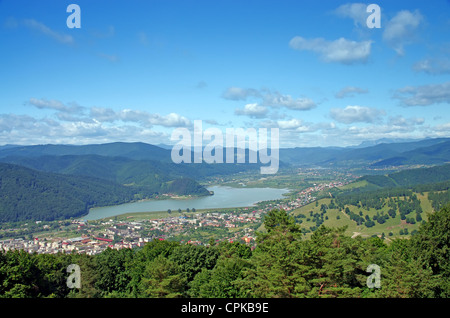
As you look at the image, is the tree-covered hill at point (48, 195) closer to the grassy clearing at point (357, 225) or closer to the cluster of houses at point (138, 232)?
the cluster of houses at point (138, 232)

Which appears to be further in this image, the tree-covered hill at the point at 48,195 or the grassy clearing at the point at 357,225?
the tree-covered hill at the point at 48,195

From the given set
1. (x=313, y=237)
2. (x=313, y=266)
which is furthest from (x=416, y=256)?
(x=313, y=266)

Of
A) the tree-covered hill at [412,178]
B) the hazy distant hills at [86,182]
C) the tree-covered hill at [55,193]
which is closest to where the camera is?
the tree-covered hill at [55,193]

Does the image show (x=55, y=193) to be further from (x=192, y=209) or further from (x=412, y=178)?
(x=412, y=178)

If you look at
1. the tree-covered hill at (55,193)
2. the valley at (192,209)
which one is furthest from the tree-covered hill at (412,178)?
the tree-covered hill at (55,193)

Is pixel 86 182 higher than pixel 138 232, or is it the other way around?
pixel 86 182

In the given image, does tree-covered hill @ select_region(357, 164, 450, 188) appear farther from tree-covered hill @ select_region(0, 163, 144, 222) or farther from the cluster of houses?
tree-covered hill @ select_region(0, 163, 144, 222)

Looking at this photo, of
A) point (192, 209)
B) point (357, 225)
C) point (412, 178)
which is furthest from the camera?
point (412, 178)

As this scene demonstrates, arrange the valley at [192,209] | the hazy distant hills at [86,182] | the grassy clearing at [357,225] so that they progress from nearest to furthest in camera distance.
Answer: the grassy clearing at [357,225] < the valley at [192,209] < the hazy distant hills at [86,182]

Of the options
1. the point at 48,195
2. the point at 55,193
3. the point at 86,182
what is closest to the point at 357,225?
the point at 48,195

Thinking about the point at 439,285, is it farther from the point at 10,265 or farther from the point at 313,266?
the point at 10,265

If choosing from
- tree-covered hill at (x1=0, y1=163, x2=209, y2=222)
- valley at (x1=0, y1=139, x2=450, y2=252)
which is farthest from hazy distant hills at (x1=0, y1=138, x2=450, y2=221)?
valley at (x1=0, y1=139, x2=450, y2=252)
